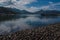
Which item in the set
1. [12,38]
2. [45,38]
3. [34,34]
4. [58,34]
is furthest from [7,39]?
[58,34]

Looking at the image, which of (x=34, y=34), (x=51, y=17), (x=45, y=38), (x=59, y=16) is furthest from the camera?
(x=51, y=17)

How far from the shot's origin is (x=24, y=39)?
28.2ft

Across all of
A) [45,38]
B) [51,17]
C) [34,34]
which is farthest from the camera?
[51,17]

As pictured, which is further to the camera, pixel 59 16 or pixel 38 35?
pixel 59 16

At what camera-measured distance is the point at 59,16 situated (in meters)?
17.9

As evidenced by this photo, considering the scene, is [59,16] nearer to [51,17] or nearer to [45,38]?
[51,17]

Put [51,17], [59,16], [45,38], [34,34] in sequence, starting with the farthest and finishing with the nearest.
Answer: [51,17] → [59,16] → [34,34] → [45,38]

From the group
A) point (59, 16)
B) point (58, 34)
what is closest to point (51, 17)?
point (59, 16)

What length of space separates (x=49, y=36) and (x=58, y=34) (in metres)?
0.64

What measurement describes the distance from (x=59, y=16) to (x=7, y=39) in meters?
10.4

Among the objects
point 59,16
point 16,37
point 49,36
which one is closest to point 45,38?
point 49,36

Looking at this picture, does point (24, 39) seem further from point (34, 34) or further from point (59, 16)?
point (59, 16)

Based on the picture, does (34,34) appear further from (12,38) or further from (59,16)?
(59,16)

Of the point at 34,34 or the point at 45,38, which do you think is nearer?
the point at 45,38
